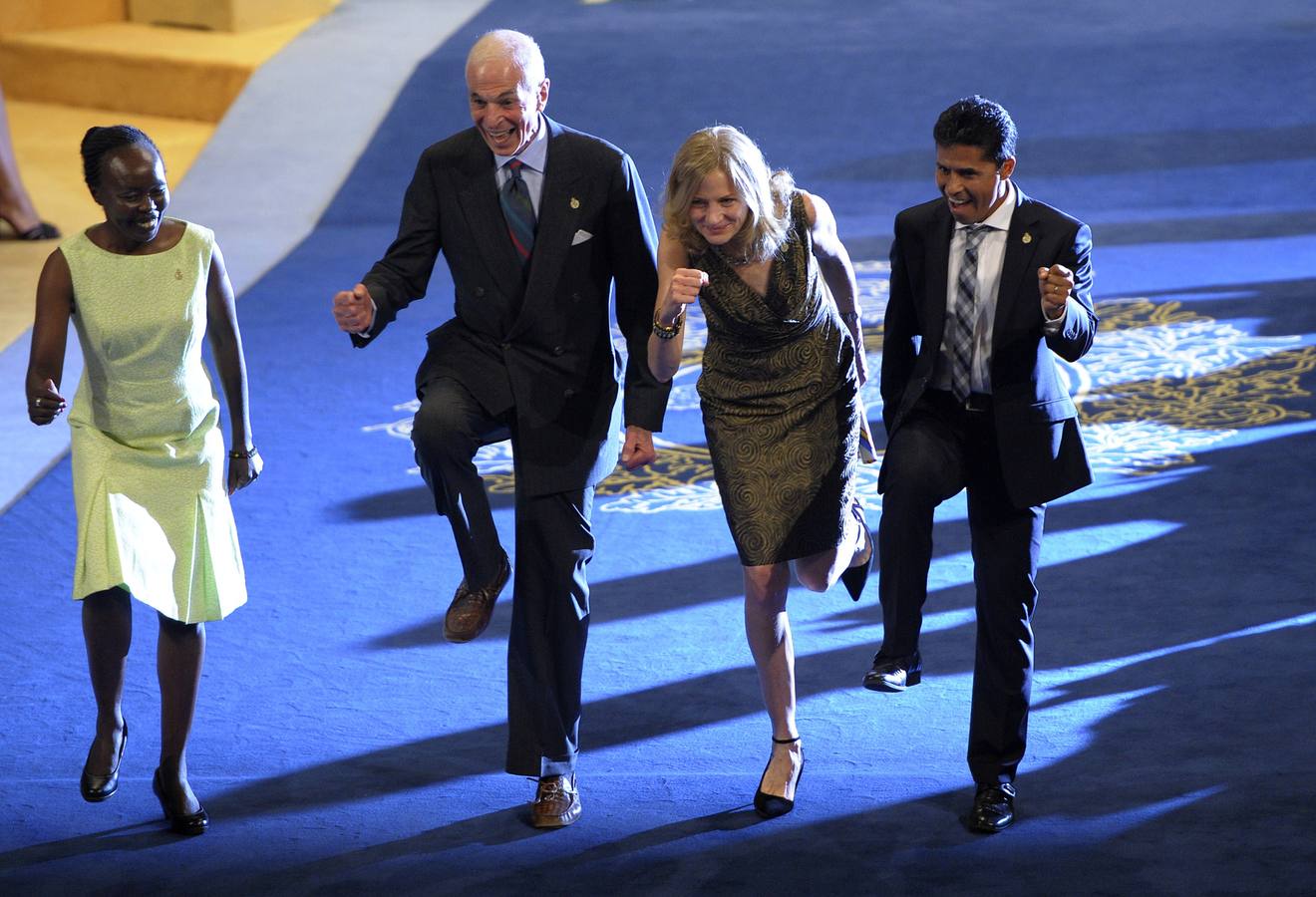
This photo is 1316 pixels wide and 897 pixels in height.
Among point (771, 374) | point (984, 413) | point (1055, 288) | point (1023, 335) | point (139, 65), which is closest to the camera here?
point (1055, 288)

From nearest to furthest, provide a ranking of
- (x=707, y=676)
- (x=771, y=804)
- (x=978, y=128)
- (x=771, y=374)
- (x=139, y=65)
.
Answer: (x=978, y=128) < (x=771, y=374) < (x=771, y=804) < (x=707, y=676) < (x=139, y=65)

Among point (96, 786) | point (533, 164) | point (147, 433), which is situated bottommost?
point (96, 786)

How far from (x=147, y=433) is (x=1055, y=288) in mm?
1985

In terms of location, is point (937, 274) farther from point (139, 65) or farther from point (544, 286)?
point (139, 65)

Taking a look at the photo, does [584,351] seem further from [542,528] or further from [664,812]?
[664,812]

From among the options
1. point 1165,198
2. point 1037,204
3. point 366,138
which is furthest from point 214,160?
point 1037,204

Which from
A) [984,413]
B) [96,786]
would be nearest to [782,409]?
[984,413]

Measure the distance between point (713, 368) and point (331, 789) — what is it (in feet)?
4.72

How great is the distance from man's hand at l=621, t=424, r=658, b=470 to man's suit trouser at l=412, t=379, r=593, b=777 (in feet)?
0.58

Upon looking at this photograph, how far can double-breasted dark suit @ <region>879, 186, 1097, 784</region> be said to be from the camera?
3670 mm

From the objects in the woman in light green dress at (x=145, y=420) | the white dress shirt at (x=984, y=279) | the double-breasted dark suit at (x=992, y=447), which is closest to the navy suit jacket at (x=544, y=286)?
the woman in light green dress at (x=145, y=420)

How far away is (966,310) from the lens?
3.73m

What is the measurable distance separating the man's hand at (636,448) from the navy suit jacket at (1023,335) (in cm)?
54

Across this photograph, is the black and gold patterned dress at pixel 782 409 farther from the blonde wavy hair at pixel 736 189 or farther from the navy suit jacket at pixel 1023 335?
the navy suit jacket at pixel 1023 335
